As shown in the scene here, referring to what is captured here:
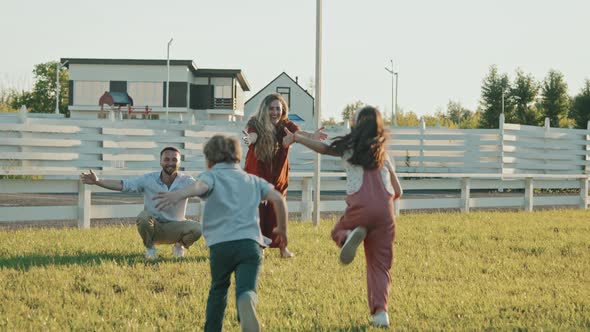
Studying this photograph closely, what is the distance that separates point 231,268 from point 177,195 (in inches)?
22.2

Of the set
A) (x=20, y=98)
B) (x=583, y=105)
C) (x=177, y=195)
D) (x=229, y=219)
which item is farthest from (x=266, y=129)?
(x=20, y=98)

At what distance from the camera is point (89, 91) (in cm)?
6519

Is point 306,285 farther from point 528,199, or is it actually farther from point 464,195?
point 528,199

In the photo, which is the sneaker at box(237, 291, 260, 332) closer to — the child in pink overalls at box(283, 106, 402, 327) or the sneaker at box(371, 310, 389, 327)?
the child in pink overalls at box(283, 106, 402, 327)

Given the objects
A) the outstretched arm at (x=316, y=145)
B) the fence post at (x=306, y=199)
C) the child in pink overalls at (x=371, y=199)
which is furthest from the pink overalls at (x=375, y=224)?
the fence post at (x=306, y=199)

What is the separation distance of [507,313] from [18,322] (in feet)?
11.6

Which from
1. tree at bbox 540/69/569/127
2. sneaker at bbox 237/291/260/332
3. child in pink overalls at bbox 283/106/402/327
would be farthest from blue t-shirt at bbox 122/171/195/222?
tree at bbox 540/69/569/127

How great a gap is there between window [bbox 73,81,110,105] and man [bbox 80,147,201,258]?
57315mm

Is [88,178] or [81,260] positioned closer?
[88,178]

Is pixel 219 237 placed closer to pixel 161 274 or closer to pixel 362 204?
pixel 362 204

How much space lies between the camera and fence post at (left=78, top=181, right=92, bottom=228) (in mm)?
12086

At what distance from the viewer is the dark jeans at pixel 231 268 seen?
5.01 m

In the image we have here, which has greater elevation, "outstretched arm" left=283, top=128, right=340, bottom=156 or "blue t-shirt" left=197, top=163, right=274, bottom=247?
"outstretched arm" left=283, top=128, right=340, bottom=156

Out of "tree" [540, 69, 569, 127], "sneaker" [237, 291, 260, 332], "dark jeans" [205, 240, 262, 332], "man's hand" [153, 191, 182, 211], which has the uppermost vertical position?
"tree" [540, 69, 569, 127]
